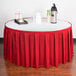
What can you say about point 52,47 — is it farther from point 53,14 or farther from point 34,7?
point 34,7

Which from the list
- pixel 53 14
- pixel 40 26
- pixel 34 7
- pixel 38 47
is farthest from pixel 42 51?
pixel 34 7

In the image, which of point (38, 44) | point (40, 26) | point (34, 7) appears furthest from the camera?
point (34, 7)

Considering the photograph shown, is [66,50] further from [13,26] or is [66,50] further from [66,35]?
[13,26]

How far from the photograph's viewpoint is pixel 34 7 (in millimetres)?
3365

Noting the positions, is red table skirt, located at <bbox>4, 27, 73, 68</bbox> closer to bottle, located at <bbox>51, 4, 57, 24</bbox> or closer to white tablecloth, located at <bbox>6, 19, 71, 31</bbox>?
white tablecloth, located at <bbox>6, 19, 71, 31</bbox>

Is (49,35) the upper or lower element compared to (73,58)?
upper

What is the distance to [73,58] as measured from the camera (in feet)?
9.07

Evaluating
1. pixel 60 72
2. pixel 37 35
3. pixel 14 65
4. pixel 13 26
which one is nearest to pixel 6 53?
pixel 14 65

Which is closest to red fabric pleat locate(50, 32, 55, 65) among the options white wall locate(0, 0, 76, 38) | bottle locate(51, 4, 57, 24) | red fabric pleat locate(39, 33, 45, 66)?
red fabric pleat locate(39, 33, 45, 66)

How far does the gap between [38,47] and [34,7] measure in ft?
4.00

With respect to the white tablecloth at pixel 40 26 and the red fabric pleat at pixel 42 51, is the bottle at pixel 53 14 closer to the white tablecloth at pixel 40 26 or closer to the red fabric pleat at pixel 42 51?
the white tablecloth at pixel 40 26

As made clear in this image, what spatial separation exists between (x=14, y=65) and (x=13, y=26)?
0.54 m

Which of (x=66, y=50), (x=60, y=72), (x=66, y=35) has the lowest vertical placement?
(x=60, y=72)

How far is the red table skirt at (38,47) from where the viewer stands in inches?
92.0
